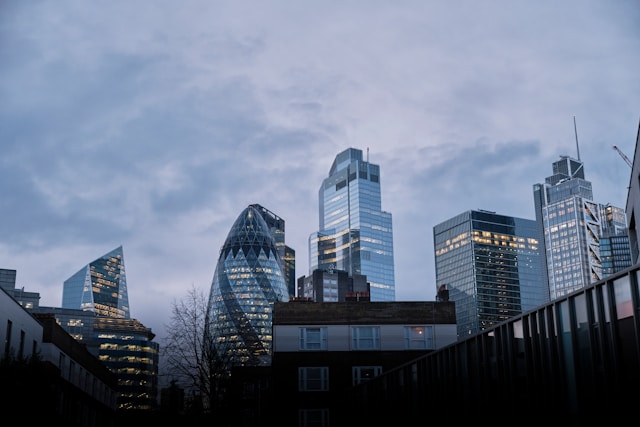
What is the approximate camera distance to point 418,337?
6419 cm

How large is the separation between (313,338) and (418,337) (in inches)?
345

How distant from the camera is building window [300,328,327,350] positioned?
63656 millimetres

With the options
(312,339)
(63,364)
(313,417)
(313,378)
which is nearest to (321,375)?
(313,378)

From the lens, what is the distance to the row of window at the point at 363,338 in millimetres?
63656

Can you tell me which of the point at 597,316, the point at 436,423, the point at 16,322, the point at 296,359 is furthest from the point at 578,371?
the point at 296,359

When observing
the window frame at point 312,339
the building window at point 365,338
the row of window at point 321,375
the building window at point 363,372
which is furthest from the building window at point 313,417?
the building window at point 365,338

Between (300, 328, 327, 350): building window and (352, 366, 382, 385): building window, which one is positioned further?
(300, 328, 327, 350): building window

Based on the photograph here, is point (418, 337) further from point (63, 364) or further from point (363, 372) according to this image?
point (63, 364)

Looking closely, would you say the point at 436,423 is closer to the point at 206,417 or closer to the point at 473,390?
the point at 473,390

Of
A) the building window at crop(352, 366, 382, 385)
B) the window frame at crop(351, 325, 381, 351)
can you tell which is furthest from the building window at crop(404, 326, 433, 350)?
the building window at crop(352, 366, 382, 385)

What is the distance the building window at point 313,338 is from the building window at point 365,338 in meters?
2.40

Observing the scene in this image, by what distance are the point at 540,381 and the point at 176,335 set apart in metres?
41.5

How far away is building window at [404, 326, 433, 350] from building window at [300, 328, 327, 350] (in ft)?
22.3

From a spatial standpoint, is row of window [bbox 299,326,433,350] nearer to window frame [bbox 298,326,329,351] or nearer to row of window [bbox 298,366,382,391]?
window frame [bbox 298,326,329,351]
